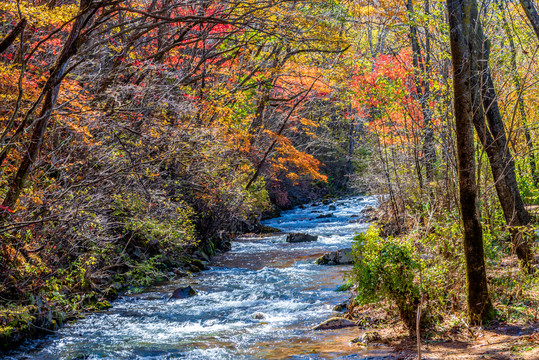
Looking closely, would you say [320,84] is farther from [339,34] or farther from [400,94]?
[400,94]

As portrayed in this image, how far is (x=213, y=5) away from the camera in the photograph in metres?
Result: 11.9

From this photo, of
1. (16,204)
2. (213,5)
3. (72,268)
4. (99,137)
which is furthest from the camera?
(213,5)

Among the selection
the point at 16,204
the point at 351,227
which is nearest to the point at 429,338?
the point at 16,204

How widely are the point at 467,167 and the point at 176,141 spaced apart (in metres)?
5.21

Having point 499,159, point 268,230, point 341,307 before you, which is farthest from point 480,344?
point 268,230

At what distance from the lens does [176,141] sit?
8312 mm

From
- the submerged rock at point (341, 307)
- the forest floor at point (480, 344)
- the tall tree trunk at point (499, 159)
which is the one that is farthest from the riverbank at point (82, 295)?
the tall tree trunk at point (499, 159)

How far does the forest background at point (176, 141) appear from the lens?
20.3 feet

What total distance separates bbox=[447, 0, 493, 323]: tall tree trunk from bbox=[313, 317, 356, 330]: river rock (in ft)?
6.53

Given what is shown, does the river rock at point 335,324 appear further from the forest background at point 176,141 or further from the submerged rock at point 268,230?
the submerged rock at point 268,230

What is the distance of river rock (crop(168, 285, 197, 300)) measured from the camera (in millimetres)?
9559

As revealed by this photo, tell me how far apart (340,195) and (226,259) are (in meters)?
23.6

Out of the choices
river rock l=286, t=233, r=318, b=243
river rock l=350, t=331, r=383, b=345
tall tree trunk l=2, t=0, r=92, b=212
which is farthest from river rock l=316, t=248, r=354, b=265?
tall tree trunk l=2, t=0, r=92, b=212

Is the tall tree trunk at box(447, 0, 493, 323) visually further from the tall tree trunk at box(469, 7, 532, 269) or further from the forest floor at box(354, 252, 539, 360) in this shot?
the tall tree trunk at box(469, 7, 532, 269)
